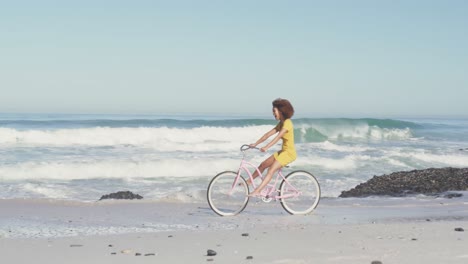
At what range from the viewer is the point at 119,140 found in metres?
38.5

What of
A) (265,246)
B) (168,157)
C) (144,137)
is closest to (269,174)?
(265,246)

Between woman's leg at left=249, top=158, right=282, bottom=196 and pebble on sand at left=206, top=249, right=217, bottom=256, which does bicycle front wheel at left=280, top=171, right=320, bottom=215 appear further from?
pebble on sand at left=206, top=249, right=217, bottom=256

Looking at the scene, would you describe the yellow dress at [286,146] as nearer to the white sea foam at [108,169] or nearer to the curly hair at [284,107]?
the curly hair at [284,107]

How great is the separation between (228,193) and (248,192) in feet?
1.00

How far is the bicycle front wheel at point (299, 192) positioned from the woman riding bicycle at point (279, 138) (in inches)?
15.2

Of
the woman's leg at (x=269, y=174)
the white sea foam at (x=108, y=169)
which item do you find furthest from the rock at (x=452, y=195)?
the white sea foam at (x=108, y=169)

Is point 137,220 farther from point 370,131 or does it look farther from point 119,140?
point 370,131

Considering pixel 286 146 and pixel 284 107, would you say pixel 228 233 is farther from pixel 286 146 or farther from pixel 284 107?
pixel 284 107

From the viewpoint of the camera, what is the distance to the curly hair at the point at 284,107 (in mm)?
9039

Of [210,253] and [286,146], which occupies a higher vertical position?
[286,146]

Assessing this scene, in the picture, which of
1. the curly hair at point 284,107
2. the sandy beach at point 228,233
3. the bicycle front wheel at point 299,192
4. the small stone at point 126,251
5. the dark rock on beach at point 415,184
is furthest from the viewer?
the dark rock on beach at point 415,184

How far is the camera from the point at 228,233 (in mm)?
7113

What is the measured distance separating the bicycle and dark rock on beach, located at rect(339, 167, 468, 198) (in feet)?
11.0

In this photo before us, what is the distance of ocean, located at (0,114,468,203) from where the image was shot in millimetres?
15203
